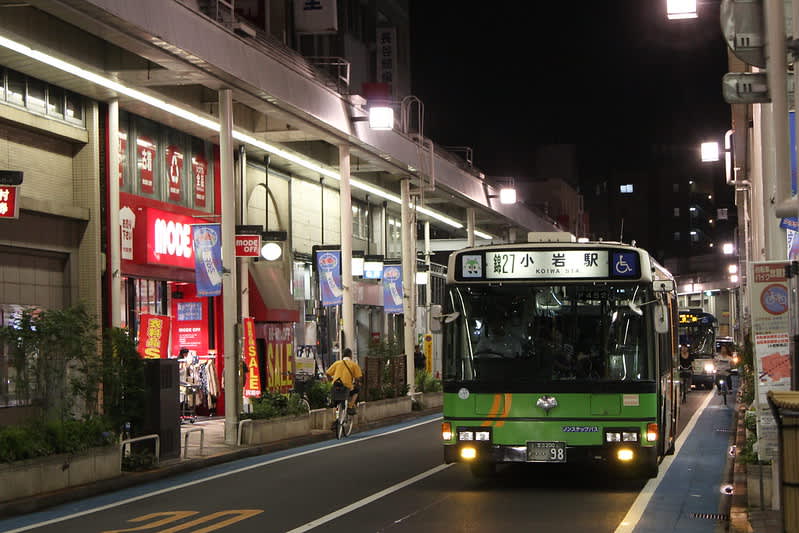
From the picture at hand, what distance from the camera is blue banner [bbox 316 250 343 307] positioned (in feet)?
103

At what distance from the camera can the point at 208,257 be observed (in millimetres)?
25203

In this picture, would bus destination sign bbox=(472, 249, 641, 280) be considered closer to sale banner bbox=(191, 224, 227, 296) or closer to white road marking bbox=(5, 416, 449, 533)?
white road marking bbox=(5, 416, 449, 533)

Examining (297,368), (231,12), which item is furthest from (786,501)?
(297,368)

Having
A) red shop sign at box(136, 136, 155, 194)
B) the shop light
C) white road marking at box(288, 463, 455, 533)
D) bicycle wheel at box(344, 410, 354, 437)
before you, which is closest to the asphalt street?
white road marking at box(288, 463, 455, 533)

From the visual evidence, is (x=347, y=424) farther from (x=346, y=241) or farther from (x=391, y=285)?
(x=391, y=285)

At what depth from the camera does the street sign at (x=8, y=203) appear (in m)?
19.4

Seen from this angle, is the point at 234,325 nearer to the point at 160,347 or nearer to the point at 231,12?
the point at 160,347

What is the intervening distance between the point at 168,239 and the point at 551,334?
14395mm

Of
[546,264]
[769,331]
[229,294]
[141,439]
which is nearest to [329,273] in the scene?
[229,294]

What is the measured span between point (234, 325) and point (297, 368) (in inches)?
520

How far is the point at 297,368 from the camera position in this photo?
3581 centimetres

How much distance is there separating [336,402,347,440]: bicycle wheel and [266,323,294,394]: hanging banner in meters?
7.43

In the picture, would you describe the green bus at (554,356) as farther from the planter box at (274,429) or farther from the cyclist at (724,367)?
the cyclist at (724,367)

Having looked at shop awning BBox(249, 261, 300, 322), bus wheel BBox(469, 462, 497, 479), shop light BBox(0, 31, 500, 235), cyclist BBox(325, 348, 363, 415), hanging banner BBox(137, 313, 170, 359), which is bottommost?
bus wheel BBox(469, 462, 497, 479)
